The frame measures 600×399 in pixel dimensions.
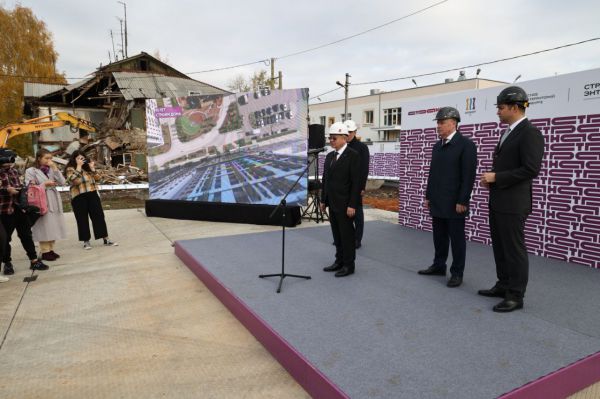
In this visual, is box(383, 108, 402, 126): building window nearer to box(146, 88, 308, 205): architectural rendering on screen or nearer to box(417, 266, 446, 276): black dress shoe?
box(146, 88, 308, 205): architectural rendering on screen

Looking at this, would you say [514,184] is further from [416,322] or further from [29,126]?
[29,126]

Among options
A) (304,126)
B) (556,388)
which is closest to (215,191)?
(304,126)

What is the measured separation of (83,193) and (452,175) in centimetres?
538

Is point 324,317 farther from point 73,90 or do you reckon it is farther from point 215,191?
point 73,90

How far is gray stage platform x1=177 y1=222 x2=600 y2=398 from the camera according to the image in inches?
79.0

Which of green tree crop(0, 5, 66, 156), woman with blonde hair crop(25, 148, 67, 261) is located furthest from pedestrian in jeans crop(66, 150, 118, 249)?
green tree crop(0, 5, 66, 156)

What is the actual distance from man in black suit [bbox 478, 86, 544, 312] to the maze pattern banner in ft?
6.68

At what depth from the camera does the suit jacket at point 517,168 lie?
2.65m

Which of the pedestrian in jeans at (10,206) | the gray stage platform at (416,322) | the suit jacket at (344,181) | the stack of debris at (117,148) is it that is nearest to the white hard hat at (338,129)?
the suit jacket at (344,181)

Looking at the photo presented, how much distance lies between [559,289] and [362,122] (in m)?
33.7

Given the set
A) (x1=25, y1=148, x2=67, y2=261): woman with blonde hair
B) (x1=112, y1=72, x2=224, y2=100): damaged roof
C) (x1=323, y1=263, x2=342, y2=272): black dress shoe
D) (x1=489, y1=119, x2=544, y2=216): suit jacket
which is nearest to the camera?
(x1=489, y1=119, x2=544, y2=216): suit jacket

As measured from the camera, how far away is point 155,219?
844 cm

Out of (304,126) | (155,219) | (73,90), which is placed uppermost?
(73,90)

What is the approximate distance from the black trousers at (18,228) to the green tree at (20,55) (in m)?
28.0
